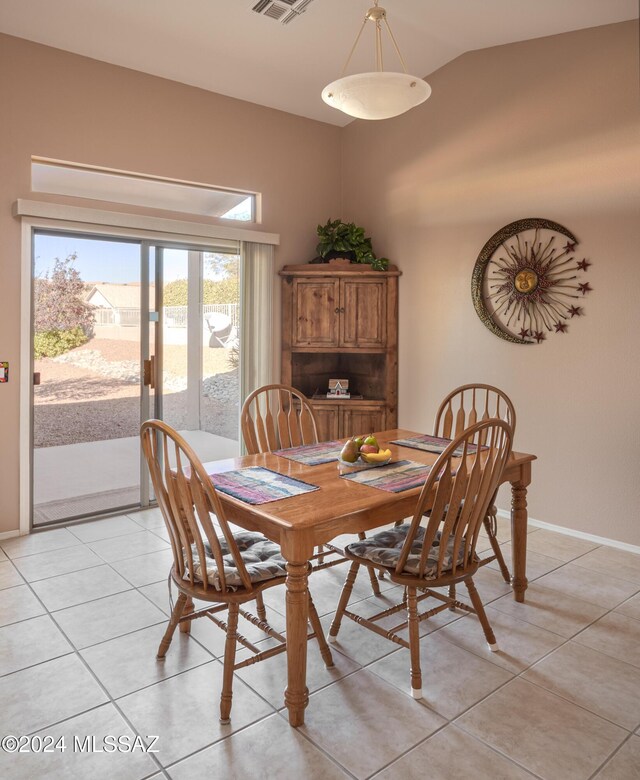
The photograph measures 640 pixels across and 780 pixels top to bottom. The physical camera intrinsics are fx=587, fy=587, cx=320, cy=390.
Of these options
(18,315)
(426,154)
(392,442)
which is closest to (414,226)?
(426,154)

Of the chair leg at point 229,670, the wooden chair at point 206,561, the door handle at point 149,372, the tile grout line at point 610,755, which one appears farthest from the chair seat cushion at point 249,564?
the door handle at point 149,372

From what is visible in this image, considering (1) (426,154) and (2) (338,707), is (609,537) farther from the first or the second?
(1) (426,154)

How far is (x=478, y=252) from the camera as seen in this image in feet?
14.2

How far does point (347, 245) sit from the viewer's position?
194 inches

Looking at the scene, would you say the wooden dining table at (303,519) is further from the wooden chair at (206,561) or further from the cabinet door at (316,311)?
the cabinet door at (316,311)

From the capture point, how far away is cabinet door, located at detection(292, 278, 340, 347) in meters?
4.90

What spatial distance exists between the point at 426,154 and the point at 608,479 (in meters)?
2.78

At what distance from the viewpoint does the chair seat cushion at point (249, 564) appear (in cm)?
206

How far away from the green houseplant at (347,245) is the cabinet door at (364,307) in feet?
0.58

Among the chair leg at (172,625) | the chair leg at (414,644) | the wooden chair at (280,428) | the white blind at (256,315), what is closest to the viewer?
the chair leg at (414,644)

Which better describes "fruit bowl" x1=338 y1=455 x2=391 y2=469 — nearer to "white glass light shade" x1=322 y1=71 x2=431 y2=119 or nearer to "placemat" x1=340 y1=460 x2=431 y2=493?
"placemat" x1=340 y1=460 x2=431 y2=493

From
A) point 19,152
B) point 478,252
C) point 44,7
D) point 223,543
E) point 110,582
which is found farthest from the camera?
point 478,252

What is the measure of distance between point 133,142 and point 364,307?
213cm

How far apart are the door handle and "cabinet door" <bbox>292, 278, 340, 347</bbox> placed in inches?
48.5
